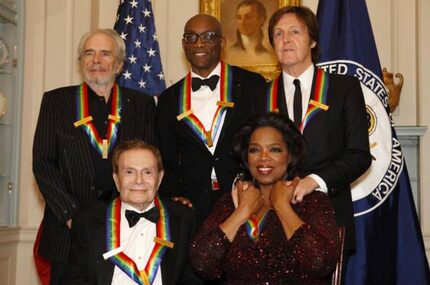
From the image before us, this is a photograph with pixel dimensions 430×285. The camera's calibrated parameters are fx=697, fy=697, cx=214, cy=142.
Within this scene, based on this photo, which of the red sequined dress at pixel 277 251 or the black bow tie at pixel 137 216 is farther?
the black bow tie at pixel 137 216

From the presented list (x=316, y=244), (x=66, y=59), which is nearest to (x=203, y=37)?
(x=316, y=244)

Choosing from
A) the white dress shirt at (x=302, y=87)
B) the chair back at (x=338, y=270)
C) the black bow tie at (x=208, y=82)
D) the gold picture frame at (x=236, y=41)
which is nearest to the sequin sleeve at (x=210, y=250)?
the chair back at (x=338, y=270)

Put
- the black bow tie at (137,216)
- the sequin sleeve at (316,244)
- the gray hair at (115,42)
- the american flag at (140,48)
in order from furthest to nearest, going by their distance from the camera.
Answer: the american flag at (140,48)
the gray hair at (115,42)
the black bow tie at (137,216)
the sequin sleeve at (316,244)

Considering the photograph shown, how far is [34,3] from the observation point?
5.80 meters

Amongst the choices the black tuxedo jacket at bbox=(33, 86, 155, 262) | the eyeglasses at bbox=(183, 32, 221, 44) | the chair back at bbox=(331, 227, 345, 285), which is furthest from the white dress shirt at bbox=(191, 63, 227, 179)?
the chair back at bbox=(331, 227, 345, 285)

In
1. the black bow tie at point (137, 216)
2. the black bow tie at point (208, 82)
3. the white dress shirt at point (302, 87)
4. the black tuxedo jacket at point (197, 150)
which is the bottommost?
the black bow tie at point (137, 216)

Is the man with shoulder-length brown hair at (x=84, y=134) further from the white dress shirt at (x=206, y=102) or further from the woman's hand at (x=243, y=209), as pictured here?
the woman's hand at (x=243, y=209)

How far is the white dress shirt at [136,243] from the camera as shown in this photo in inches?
119

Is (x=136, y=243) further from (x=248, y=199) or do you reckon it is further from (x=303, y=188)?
(x=303, y=188)

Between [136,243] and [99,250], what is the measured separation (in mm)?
167

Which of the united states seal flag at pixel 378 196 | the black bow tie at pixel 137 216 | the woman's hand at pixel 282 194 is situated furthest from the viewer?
the united states seal flag at pixel 378 196

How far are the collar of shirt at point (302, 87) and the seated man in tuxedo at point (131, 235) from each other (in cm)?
69

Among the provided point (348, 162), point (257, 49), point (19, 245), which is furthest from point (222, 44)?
point (19, 245)

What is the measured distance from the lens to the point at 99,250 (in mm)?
3055
